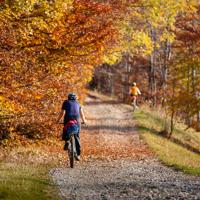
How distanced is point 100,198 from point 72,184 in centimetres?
193

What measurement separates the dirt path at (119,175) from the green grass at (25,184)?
30 cm

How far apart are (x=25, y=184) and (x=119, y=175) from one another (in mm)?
3287

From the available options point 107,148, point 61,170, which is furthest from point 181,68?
point 61,170

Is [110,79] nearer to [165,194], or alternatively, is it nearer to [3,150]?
[3,150]

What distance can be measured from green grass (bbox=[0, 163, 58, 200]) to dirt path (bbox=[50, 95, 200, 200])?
299 mm

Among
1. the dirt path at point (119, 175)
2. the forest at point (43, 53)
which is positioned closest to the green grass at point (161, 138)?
the dirt path at point (119, 175)

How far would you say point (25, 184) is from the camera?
11656 millimetres

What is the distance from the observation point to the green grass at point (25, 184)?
34.7 feet

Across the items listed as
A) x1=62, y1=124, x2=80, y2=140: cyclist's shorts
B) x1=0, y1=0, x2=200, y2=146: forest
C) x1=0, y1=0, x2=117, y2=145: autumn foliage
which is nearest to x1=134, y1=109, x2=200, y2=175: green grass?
x1=0, y1=0, x2=200, y2=146: forest

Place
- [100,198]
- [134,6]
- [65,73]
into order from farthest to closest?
[134,6], [65,73], [100,198]

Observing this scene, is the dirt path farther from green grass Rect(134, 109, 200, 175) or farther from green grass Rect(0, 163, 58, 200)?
green grass Rect(134, 109, 200, 175)

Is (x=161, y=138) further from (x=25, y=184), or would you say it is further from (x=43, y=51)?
(x=25, y=184)

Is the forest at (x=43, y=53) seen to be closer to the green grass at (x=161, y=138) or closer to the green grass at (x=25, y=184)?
the green grass at (x=25, y=184)

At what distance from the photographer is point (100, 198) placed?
34.9 feet
